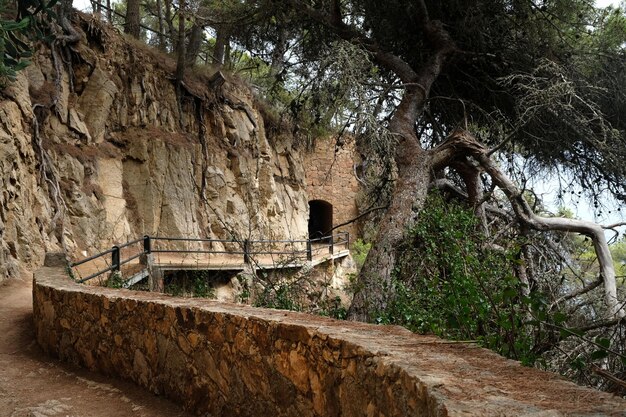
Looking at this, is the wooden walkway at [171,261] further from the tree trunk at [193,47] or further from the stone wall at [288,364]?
the tree trunk at [193,47]

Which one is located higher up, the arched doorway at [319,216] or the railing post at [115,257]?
the arched doorway at [319,216]

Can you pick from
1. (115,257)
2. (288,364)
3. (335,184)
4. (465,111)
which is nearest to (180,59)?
(115,257)

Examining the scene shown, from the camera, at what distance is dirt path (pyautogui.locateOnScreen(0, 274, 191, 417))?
13.6ft

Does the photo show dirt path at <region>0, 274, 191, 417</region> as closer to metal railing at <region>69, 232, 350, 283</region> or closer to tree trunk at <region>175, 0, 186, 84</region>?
metal railing at <region>69, 232, 350, 283</region>

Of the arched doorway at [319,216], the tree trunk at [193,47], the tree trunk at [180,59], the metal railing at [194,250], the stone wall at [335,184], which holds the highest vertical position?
the tree trunk at [193,47]

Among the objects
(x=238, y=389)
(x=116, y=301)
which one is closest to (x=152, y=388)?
(x=116, y=301)

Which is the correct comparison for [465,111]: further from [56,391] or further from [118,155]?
[118,155]

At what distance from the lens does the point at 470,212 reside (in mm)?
8219

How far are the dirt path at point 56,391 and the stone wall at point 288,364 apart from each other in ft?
0.40

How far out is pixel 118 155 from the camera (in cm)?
1427

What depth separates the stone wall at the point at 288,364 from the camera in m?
1.93

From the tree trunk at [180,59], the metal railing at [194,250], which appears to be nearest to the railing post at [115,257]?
the metal railing at [194,250]

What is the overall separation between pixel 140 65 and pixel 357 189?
12.1 meters

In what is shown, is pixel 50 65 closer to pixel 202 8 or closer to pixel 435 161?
pixel 202 8
